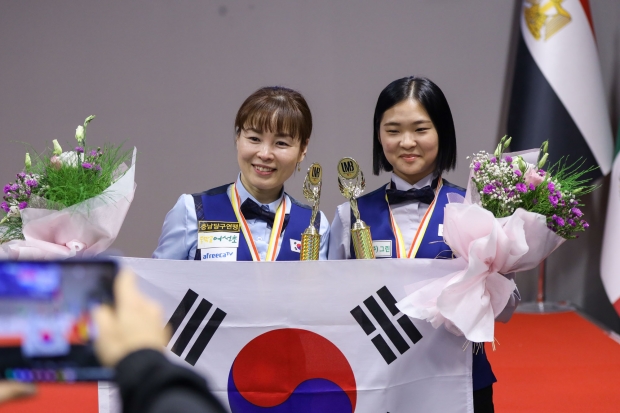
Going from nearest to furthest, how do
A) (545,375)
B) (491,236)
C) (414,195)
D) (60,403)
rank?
(491,236) → (414,195) → (60,403) → (545,375)

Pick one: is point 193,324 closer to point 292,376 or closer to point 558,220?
point 292,376

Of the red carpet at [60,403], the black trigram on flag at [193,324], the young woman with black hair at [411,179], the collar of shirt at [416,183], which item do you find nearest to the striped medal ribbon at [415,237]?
the young woman with black hair at [411,179]

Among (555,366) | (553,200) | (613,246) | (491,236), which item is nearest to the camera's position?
(491,236)

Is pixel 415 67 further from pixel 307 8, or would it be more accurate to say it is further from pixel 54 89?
pixel 54 89

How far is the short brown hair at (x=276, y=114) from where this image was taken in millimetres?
2150

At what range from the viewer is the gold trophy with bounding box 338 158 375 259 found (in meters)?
1.98

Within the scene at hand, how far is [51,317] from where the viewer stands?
2.21 ft

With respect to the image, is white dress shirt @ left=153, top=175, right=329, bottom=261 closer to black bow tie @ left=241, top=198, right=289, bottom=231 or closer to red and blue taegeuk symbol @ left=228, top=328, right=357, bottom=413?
black bow tie @ left=241, top=198, right=289, bottom=231

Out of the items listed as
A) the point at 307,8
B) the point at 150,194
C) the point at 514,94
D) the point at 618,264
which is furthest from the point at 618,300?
the point at 150,194

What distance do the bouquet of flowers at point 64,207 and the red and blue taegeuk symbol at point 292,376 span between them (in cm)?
54

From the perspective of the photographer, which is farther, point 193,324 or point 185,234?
point 185,234

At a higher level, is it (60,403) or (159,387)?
(159,387)

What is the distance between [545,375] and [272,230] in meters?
1.93

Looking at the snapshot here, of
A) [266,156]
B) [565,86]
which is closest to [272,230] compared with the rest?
[266,156]
